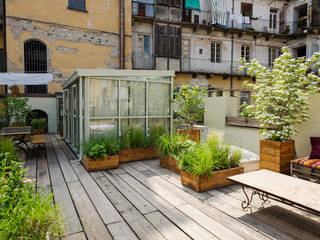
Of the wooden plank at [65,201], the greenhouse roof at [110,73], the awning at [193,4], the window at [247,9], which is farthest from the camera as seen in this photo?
the window at [247,9]

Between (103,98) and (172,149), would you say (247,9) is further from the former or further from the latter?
(172,149)

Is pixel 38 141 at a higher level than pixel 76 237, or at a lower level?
higher

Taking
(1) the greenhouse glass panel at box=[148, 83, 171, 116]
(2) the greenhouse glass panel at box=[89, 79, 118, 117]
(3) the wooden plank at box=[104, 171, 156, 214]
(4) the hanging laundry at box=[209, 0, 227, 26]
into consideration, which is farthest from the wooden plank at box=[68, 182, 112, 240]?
(4) the hanging laundry at box=[209, 0, 227, 26]

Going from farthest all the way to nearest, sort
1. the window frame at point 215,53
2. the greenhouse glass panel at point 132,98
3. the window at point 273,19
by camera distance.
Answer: the window at point 273,19 → the window frame at point 215,53 → the greenhouse glass panel at point 132,98

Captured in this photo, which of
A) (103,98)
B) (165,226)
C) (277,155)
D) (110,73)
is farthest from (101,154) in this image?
(277,155)

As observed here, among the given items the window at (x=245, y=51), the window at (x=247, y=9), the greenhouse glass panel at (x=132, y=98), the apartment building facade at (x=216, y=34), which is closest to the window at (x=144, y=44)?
the apartment building facade at (x=216, y=34)

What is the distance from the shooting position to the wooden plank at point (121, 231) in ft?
6.89

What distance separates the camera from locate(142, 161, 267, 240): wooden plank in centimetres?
217

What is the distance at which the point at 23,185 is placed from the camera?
215cm

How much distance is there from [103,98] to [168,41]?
9953mm

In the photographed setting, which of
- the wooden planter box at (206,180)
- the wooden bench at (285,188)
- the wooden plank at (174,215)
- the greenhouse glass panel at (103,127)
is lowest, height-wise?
the wooden plank at (174,215)

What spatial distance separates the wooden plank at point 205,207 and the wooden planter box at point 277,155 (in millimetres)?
1591

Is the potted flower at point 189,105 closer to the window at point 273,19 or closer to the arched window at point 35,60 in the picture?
the arched window at point 35,60

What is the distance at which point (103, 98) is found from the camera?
4.90 metres
